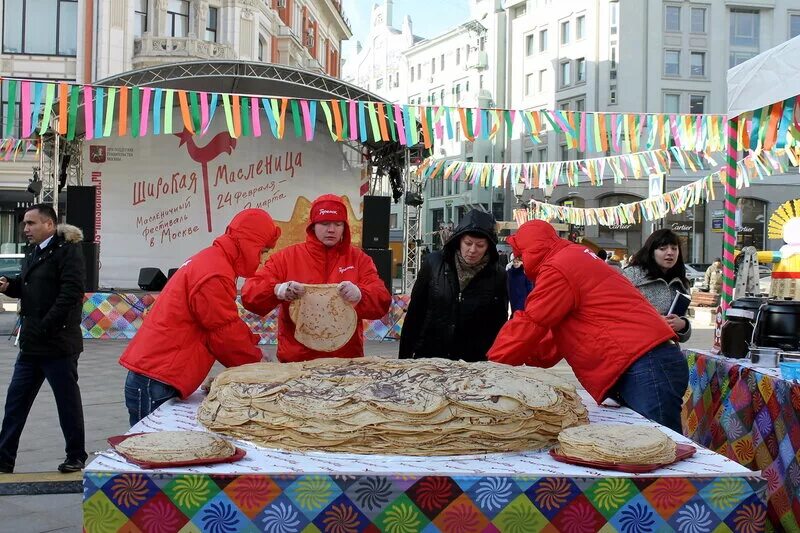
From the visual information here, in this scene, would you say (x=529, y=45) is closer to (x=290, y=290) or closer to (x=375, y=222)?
(x=375, y=222)

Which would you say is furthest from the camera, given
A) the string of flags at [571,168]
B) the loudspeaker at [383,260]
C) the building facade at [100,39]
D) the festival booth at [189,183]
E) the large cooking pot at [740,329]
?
the building facade at [100,39]

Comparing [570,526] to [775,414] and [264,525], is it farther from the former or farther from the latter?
[775,414]

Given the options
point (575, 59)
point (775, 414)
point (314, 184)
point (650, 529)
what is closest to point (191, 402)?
point (650, 529)

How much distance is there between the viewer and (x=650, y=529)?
2.33 metres

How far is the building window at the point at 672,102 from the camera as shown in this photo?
4522 cm

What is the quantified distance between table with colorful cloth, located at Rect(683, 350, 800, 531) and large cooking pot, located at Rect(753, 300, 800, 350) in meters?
0.17

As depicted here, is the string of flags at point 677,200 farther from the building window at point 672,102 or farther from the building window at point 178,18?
the building window at point 178,18

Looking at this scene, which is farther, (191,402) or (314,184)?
(314,184)

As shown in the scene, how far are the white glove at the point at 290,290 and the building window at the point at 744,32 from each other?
155 ft

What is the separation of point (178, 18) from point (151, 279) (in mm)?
16757

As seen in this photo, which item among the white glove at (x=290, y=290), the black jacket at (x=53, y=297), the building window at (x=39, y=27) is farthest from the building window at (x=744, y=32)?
the white glove at (x=290, y=290)

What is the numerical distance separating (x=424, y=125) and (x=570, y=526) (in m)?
9.62

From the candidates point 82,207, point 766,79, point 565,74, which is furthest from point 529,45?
point 766,79

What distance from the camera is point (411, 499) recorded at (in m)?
2.29
